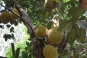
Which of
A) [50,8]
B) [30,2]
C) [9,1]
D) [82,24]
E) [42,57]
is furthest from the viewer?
[30,2]

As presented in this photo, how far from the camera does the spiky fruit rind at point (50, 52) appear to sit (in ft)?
3.75

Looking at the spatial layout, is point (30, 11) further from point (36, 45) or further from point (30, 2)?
point (36, 45)

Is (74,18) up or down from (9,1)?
down

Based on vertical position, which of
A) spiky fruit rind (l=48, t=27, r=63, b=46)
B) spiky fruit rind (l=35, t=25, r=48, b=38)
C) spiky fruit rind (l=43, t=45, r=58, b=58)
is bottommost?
spiky fruit rind (l=43, t=45, r=58, b=58)

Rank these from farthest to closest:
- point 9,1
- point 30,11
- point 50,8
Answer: point 30,11 → point 50,8 → point 9,1

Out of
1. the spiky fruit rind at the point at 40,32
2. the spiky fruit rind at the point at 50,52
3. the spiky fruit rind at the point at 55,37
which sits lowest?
the spiky fruit rind at the point at 50,52

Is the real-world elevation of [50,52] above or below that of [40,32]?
below

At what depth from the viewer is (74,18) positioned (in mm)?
946

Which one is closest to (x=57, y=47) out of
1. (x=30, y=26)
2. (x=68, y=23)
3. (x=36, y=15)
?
(x=30, y=26)

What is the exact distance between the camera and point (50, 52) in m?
1.21

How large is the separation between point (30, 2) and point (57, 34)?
0.77 metres

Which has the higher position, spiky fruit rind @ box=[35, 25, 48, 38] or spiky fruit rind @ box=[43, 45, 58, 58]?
spiky fruit rind @ box=[35, 25, 48, 38]

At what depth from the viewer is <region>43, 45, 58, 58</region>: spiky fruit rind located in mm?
1143

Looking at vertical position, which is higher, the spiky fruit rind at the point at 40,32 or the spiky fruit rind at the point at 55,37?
the spiky fruit rind at the point at 40,32
